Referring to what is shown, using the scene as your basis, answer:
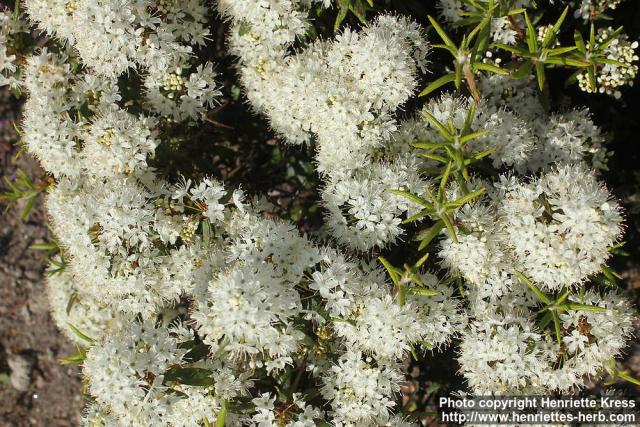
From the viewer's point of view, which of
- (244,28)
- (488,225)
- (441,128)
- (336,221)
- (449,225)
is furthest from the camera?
(244,28)

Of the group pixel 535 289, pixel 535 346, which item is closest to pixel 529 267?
pixel 535 289

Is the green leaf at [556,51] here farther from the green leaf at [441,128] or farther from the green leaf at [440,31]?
the green leaf at [441,128]

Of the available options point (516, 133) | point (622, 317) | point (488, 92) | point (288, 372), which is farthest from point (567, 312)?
point (288, 372)

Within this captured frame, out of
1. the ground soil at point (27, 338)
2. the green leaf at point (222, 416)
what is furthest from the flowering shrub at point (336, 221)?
the ground soil at point (27, 338)

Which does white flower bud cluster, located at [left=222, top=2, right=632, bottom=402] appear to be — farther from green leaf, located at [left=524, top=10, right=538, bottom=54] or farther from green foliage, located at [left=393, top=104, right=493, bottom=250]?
green leaf, located at [left=524, top=10, right=538, bottom=54]

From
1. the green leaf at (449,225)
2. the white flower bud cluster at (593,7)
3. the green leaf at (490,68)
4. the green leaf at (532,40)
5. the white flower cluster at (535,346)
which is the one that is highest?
the white flower bud cluster at (593,7)

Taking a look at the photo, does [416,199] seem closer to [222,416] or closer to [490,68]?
[490,68]

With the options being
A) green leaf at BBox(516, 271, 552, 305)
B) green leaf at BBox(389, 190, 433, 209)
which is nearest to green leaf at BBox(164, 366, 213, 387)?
green leaf at BBox(389, 190, 433, 209)
